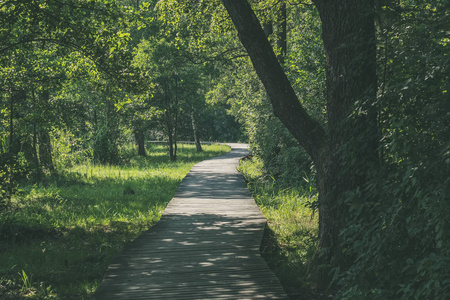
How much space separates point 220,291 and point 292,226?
4326mm

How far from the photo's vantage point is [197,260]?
6.37 m

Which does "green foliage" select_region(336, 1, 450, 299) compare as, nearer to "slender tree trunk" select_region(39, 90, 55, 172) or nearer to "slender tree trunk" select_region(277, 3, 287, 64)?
"slender tree trunk" select_region(277, 3, 287, 64)

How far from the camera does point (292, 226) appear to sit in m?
9.21

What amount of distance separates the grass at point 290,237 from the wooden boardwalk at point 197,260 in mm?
385

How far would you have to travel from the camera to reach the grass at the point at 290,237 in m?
6.13

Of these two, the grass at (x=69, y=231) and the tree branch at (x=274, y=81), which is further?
the grass at (x=69, y=231)

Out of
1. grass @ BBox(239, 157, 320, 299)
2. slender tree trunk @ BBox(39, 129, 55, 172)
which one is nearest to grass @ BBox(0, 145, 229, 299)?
slender tree trunk @ BBox(39, 129, 55, 172)

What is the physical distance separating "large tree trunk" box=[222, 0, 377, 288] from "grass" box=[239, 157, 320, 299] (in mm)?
704

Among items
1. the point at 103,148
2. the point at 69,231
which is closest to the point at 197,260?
the point at 69,231

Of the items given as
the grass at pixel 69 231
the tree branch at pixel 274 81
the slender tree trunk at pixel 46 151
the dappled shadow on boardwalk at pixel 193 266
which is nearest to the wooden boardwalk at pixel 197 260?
the dappled shadow on boardwalk at pixel 193 266

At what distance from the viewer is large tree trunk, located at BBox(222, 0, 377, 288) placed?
4.88 meters

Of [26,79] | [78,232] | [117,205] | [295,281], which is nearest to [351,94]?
[295,281]

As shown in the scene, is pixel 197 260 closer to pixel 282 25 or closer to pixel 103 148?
pixel 282 25

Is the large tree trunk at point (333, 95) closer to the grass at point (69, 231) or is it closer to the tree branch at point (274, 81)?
the tree branch at point (274, 81)
